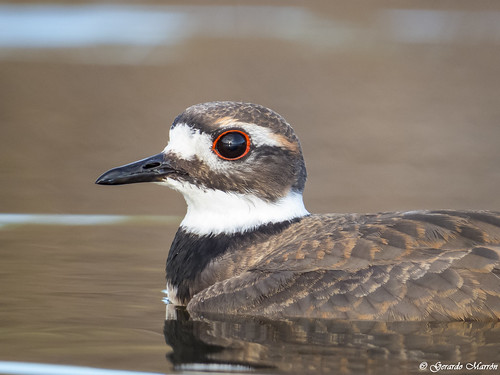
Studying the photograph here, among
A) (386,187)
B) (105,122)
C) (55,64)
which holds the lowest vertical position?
(386,187)

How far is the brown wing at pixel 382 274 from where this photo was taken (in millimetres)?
8141

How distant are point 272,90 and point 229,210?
35.5ft

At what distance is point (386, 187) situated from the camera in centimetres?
1424

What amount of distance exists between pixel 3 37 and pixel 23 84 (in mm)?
3573

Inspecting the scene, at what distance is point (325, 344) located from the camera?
306 inches

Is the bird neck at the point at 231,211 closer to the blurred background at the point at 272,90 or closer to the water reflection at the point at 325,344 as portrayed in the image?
the water reflection at the point at 325,344

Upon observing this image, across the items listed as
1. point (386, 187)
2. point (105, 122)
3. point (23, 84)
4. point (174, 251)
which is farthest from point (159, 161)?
point (23, 84)

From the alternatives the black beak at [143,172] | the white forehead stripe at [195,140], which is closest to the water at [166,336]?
the black beak at [143,172]

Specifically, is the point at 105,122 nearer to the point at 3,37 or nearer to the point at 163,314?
the point at 3,37

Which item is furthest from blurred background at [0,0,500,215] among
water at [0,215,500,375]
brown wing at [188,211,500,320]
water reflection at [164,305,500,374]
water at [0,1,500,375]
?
water reflection at [164,305,500,374]

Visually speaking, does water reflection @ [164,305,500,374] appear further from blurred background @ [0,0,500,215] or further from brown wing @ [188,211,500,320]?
blurred background @ [0,0,500,215]

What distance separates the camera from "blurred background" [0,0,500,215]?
47.1 ft

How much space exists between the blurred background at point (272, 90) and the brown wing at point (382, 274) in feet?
14.4

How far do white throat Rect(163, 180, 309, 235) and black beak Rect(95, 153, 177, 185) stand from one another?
0.11 m
